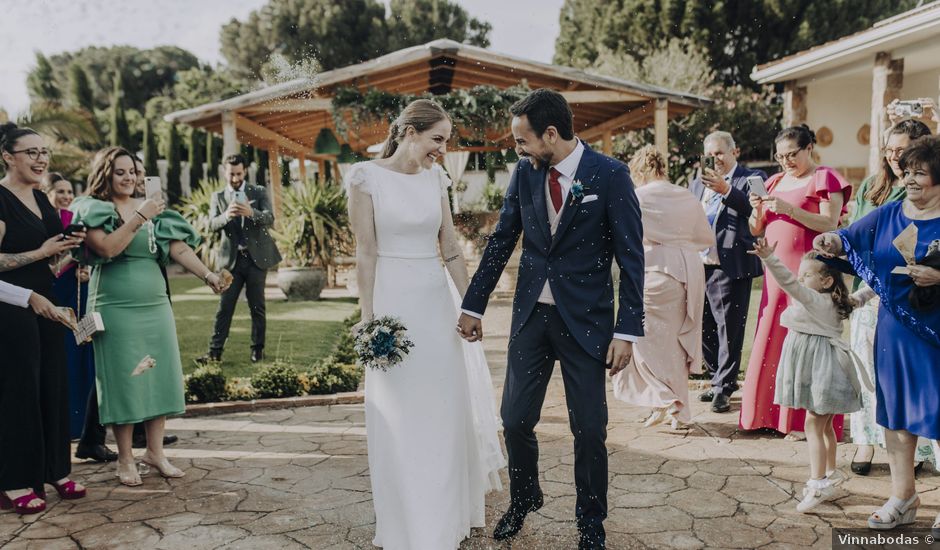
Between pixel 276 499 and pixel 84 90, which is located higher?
pixel 84 90

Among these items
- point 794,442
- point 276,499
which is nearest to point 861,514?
point 794,442

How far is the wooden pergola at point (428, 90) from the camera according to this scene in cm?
1181

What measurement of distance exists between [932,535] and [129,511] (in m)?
4.10

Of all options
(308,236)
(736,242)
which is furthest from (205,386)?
(308,236)

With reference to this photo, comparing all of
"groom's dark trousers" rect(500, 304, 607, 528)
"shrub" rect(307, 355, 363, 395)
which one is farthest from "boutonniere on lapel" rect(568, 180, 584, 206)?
"shrub" rect(307, 355, 363, 395)

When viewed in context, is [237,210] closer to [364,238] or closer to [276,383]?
[276,383]

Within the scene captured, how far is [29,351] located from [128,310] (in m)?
0.58

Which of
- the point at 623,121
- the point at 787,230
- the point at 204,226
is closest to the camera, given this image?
the point at 787,230

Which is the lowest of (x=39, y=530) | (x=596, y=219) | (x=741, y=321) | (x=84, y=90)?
(x=39, y=530)

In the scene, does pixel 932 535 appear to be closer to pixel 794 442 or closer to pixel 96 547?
pixel 794 442

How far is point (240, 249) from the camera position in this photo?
7.64 m

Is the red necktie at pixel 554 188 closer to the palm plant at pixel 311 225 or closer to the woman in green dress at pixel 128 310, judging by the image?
the woman in green dress at pixel 128 310

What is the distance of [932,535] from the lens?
10.7 ft

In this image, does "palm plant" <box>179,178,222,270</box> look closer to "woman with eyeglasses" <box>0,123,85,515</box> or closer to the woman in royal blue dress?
"woman with eyeglasses" <box>0,123,85,515</box>
